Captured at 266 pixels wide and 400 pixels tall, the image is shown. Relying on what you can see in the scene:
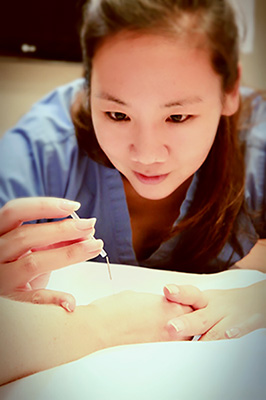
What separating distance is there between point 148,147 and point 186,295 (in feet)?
0.61

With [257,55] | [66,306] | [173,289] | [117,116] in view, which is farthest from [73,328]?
[257,55]

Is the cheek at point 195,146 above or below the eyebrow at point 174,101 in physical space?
below

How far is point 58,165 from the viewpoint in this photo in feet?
1.83

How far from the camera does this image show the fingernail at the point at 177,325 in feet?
1.68

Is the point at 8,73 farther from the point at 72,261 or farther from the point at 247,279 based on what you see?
the point at 247,279

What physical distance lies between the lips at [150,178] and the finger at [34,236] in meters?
0.10

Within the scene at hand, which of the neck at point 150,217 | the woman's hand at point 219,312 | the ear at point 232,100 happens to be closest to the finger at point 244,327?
the woman's hand at point 219,312

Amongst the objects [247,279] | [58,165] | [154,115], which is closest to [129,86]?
[154,115]

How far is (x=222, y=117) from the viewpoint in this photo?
0.53 m

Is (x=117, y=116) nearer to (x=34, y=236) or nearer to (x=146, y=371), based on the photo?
(x=34, y=236)

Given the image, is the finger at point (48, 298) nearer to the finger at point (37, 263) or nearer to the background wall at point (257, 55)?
the finger at point (37, 263)

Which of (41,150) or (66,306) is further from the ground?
(41,150)

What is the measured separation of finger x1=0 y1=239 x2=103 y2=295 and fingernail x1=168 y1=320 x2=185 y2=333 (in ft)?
0.43

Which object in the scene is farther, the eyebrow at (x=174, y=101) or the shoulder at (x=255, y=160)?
the shoulder at (x=255, y=160)
